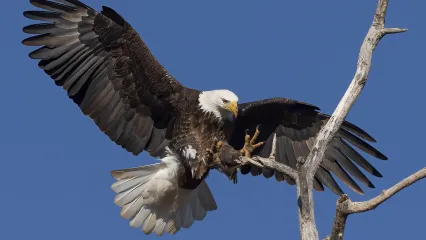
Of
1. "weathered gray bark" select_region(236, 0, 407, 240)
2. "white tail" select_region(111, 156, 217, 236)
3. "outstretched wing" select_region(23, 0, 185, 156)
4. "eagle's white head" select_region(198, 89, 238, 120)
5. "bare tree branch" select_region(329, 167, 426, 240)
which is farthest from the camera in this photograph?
"white tail" select_region(111, 156, 217, 236)

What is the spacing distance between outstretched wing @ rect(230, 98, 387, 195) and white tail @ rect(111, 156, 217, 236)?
0.62 m

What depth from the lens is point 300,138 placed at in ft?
31.1

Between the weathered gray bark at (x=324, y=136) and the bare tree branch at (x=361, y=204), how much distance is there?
0.20 metres

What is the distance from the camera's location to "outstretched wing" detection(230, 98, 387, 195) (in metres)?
9.09

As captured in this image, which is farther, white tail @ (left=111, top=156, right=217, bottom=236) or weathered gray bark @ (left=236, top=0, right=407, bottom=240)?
white tail @ (left=111, top=156, right=217, bottom=236)

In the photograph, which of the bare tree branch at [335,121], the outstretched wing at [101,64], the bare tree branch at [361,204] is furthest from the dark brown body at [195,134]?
the bare tree branch at [361,204]

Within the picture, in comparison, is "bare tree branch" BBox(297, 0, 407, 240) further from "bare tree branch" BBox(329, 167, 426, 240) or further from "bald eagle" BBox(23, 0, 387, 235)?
"bald eagle" BBox(23, 0, 387, 235)

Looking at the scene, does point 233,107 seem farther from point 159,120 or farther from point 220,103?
point 159,120

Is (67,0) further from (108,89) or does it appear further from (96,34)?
(108,89)

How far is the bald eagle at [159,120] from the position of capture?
861cm

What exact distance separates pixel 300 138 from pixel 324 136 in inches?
104

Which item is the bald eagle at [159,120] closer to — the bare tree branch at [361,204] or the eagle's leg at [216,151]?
the eagle's leg at [216,151]

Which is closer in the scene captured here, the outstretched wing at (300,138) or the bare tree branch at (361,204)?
the bare tree branch at (361,204)

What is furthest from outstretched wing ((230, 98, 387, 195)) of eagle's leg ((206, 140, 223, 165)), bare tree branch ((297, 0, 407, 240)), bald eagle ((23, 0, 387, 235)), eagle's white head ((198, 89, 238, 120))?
bare tree branch ((297, 0, 407, 240))
